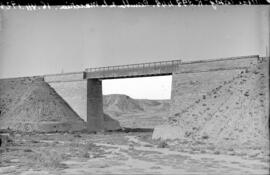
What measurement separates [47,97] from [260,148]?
123ft

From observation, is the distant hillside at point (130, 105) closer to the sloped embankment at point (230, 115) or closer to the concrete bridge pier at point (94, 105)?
the concrete bridge pier at point (94, 105)

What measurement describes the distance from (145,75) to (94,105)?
1085 cm

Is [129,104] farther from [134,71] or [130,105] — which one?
[134,71]

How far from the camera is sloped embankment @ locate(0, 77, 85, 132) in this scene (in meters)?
47.4

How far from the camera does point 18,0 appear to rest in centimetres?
532

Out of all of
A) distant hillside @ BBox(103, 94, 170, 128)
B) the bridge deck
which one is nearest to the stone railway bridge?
the bridge deck

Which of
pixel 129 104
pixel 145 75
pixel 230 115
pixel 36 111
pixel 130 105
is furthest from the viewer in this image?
pixel 129 104

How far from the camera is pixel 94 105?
50188mm

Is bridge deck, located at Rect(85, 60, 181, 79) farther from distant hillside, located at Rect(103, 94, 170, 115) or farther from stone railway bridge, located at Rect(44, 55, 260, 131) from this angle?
distant hillside, located at Rect(103, 94, 170, 115)

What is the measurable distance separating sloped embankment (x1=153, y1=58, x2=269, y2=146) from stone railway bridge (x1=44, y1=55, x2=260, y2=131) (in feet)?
4.05

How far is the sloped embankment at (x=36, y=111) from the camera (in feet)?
155

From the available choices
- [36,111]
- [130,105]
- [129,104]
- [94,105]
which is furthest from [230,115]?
[129,104]

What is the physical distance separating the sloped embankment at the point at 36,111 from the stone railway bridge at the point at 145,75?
1632 mm

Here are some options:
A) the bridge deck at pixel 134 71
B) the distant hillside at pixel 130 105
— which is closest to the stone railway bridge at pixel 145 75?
the bridge deck at pixel 134 71
